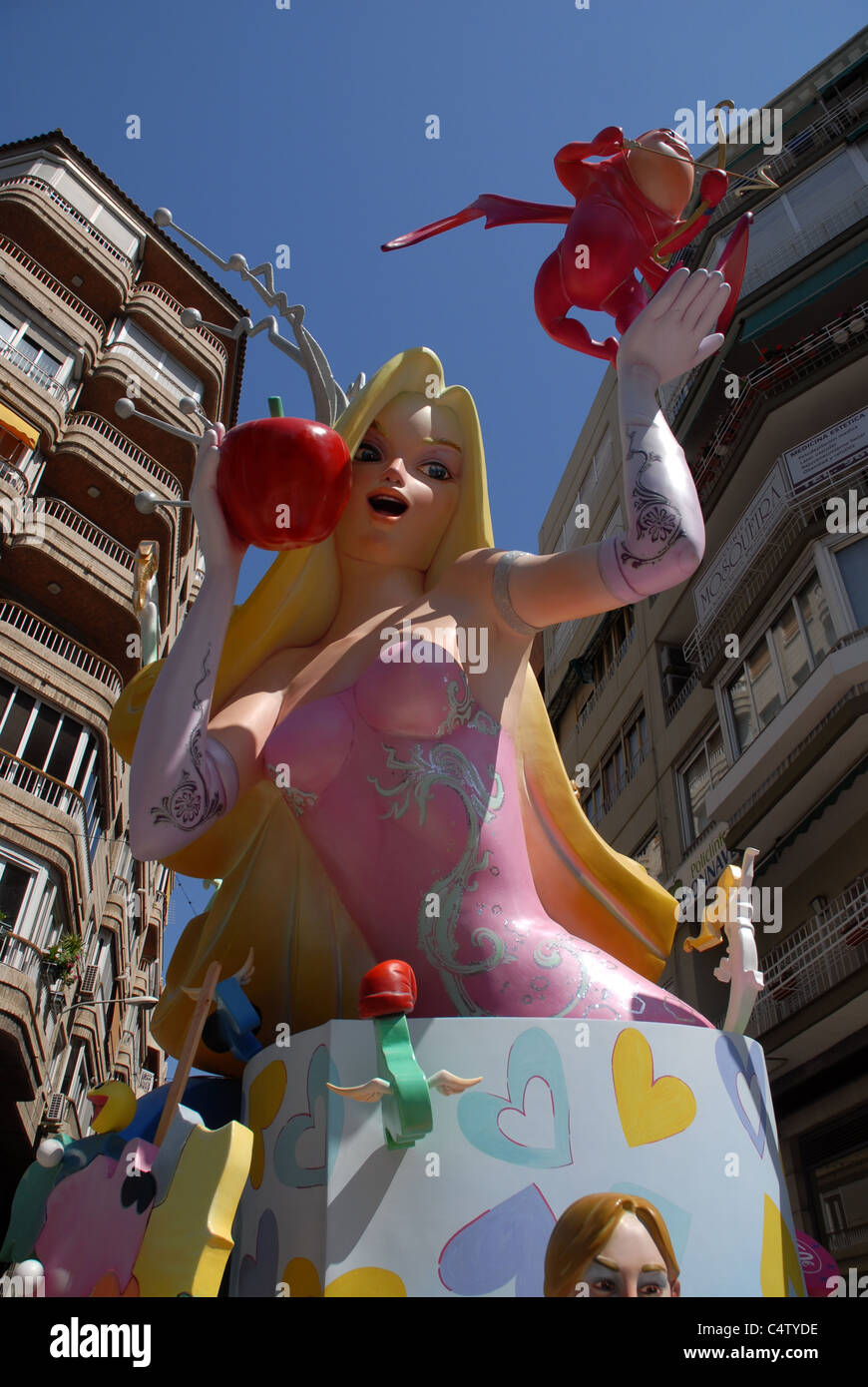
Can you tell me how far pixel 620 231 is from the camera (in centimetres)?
375

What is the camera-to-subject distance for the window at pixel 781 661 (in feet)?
41.0

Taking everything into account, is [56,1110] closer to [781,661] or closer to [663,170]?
[781,661]

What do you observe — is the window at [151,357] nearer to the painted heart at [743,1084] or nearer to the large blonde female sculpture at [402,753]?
the large blonde female sculpture at [402,753]

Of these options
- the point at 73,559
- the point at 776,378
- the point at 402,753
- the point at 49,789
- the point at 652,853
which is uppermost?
the point at 776,378

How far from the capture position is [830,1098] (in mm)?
12039

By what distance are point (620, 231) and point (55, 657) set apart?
12.6 metres

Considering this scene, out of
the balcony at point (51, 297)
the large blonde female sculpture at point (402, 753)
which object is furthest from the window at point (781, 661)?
the balcony at point (51, 297)

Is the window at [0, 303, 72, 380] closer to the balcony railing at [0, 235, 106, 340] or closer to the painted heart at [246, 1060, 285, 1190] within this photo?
the balcony railing at [0, 235, 106, 340]

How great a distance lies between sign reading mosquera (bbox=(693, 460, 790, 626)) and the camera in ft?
44.4

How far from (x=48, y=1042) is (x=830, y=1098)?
961cm

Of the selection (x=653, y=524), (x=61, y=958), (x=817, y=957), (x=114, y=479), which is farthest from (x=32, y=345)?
(x=653, y=524)

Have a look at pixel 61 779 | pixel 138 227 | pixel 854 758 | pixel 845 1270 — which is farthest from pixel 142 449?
pixel 845 1270

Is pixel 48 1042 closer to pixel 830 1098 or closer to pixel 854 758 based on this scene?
pixel 830 1098

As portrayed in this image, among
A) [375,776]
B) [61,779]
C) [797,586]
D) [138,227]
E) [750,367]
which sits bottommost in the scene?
[375,776]
